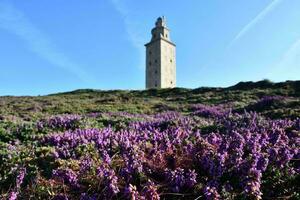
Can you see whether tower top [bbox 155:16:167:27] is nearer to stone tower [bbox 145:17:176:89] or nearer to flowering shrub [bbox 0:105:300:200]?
stone tower [bbox 145:17:176:89]

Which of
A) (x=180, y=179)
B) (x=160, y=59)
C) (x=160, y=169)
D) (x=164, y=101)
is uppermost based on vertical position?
(x=160, y=59)

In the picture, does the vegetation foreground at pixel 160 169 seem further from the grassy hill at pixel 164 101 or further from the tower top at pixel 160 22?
the tower top at pixel 160 22

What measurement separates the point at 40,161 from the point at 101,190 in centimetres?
231

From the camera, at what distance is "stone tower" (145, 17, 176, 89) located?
119 meters

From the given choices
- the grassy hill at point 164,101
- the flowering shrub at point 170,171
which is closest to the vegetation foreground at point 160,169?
the flowering shrub at point 170,171

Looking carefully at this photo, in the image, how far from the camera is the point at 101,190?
6.23 m

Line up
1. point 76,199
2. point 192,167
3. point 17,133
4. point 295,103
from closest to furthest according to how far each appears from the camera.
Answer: point 76,199
point 192,167
point 17,133
point 295,103

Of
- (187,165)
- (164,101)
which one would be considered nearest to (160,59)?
(164,101)

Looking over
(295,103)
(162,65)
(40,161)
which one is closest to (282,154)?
(40,161)

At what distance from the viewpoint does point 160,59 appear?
119250mm

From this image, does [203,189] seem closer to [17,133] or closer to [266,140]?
[266,140]

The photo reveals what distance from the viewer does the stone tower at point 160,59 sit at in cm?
11906

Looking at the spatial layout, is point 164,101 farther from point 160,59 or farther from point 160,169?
point 160,59

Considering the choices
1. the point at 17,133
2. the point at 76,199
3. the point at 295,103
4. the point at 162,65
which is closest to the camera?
the point at 76,199
